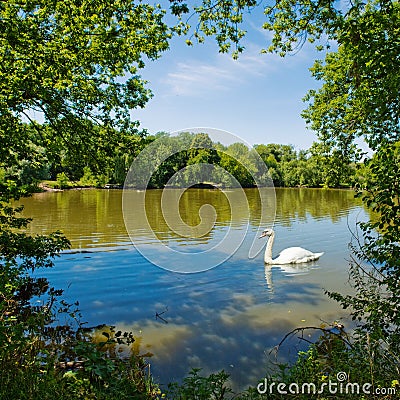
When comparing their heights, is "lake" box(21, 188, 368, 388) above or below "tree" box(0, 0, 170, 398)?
below

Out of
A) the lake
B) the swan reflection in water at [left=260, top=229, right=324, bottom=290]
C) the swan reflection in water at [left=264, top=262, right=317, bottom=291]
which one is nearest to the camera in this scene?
the lake

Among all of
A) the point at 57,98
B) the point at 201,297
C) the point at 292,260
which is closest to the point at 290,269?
Answer: the point at 292,260

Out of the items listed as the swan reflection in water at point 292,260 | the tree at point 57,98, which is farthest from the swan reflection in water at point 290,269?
the tree at point 57,98

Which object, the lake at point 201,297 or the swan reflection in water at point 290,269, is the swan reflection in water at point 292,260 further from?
the lake at point 201,297

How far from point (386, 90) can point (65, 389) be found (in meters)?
4.46

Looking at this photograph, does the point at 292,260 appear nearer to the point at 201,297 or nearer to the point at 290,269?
the point at 290,269

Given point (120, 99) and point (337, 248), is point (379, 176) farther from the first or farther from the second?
point (337, 248)

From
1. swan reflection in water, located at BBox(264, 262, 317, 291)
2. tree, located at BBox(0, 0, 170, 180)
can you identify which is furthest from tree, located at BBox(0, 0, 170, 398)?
swan reflection in water, located at BBox(264, 262, 317, 291)

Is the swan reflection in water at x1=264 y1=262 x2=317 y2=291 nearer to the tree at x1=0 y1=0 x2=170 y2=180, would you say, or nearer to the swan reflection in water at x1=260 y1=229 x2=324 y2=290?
the swan reflection in water at x1=260 y1=229 x2=324 y2=290

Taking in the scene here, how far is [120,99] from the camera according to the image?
823cm

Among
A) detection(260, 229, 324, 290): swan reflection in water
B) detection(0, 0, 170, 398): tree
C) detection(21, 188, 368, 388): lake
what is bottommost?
detection(21, 188, 368, 388): lake

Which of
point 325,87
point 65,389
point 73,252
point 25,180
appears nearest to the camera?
point 65,389

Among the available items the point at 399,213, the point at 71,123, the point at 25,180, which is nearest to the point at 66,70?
the point at 71,123

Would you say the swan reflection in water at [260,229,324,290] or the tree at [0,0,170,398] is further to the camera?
the swan reflection in water at [260,229,324,290]
